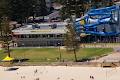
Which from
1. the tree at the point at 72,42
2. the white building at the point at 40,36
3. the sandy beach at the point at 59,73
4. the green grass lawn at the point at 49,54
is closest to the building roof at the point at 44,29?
the white building at the point at 40,36

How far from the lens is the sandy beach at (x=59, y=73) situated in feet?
238

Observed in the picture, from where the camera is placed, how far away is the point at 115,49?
9288cm

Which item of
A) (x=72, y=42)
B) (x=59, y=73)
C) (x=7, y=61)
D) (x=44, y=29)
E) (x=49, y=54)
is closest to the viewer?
(x=59, y=73)

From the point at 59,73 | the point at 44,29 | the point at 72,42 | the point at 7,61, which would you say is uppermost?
the point at 44,29

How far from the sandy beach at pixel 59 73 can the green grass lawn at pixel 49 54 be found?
7.22 metres

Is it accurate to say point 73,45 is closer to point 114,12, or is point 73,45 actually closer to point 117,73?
point 117,73

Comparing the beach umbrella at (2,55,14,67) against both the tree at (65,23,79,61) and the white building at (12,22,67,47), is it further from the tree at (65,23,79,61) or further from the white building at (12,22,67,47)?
the white building at (12,22,67,47)

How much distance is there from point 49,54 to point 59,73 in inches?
Result: 686

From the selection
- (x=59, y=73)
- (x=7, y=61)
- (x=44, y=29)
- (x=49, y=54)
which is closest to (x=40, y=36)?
(x=44, y=29)

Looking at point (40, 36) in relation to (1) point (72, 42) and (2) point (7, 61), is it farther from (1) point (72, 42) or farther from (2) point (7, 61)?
(1) point (72, 42)

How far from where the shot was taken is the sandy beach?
7269cm

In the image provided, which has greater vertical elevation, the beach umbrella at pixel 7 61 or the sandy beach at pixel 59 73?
the beach umbrella at pixel 7 61

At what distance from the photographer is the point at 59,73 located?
7669cm

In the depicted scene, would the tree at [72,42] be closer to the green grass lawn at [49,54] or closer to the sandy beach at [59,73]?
the green grass lawn at [49,54]
